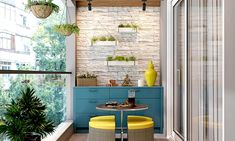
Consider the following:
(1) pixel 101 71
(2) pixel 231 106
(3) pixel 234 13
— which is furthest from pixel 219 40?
(1) pixel 101 71

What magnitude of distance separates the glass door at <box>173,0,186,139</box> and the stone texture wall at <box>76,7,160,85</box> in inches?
42.0

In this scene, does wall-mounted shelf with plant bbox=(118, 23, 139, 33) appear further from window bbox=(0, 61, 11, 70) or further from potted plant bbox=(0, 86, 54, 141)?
potted plant bbox=(0, 86, 54, 141)

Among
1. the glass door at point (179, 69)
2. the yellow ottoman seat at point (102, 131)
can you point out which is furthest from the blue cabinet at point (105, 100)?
the yellow ottoman seat at point (102, 131)

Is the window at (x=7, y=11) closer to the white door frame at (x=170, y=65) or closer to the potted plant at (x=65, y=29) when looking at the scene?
the potted plant at (x=65, y=29)

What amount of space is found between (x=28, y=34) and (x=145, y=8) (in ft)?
9.96

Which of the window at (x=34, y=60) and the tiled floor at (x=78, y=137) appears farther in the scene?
the tiled floor at (x=78, y=137)

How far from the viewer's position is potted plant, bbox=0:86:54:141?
295cm

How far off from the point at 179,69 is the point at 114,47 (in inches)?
80.5

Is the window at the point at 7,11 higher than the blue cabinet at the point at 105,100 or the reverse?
higher

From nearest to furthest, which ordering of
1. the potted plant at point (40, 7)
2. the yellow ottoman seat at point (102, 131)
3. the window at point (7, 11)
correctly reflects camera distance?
the window at point (7, 11) < the potted plant at point (40, 7) < the yellow ottoman seat at point (102, 131)

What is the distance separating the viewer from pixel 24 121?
3.02 m

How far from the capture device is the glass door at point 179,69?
4.92 meters

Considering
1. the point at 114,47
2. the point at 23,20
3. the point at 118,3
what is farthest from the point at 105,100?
the point at 23,20

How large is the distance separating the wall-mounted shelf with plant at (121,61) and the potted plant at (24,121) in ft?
11.4
